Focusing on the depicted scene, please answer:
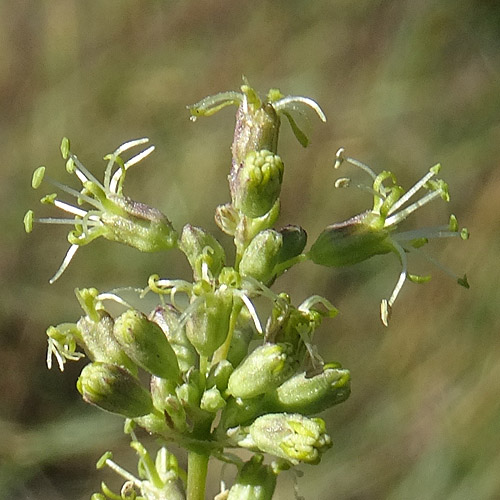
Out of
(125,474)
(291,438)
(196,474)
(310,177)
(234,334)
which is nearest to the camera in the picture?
(291,438)

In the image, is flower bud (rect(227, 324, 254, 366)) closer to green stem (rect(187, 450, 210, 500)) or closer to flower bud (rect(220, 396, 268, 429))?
flower bud (rect(220, 396, 268, 429))

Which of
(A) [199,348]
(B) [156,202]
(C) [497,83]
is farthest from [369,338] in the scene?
(A) [199,348]

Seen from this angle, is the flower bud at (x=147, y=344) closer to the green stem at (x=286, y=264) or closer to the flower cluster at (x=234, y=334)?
the flower cluster at (x=234, y=334)

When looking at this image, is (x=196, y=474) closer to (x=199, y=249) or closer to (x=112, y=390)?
(x=112, y=390)

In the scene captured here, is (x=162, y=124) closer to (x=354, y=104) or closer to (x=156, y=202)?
(x=156, y=202)

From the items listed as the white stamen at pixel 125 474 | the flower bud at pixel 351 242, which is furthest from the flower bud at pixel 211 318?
the white stamen at pixel 125 474

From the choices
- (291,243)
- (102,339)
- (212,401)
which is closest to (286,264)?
(291,243)
